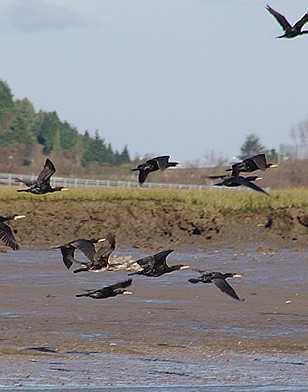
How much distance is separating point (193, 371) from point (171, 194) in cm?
2291

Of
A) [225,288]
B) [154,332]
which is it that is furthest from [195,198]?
[225,288]

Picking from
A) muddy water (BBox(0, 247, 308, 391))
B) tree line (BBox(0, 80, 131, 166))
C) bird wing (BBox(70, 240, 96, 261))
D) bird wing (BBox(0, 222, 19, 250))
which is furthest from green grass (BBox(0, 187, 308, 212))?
tree line (BBox(0, 80, 131, 166))

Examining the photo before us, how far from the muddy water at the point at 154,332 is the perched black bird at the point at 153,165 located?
2.17 m


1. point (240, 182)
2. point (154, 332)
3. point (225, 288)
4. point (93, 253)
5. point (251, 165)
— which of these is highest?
point (251, 165)

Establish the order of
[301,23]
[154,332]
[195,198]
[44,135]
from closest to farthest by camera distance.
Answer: [301,23], [154,332], [195,198], [44,135]

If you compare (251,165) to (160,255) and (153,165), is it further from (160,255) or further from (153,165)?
(160,255)

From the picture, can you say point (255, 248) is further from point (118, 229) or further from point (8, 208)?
point (8, 208)

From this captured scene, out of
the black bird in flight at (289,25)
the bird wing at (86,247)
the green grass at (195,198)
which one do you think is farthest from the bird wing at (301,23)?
the green grass at (195,198)

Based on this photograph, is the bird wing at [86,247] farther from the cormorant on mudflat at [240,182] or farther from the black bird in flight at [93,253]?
the cormorant on mudflat at [240,182]

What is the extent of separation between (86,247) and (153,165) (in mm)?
1234

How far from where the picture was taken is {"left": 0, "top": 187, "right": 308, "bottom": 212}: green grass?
1433 inches

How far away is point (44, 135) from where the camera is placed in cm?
14750

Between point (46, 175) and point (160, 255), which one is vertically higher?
point (46, 175)

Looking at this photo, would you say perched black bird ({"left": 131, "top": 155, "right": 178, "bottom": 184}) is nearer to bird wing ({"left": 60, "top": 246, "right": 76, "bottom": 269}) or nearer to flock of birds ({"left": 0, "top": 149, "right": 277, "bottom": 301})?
flock of birds ({"left": 0, "top": 149, "right": 277, "bottom": 301})
